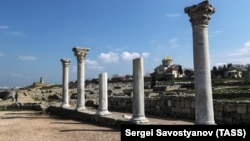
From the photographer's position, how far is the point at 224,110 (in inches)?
510

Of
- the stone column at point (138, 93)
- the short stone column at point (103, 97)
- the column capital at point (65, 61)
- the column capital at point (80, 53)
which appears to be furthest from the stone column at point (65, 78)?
the stone column at point (138, 93)

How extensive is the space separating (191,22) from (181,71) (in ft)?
286

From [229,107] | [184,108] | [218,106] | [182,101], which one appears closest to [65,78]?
[182,101]

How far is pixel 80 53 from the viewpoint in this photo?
58.2 ft

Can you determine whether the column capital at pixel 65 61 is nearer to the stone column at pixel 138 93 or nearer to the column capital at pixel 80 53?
the column capital at pixel 80 53

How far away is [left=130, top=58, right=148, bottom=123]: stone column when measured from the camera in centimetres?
1159

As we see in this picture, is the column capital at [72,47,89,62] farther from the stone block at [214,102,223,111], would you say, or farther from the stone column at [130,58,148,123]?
the stone block at [214,102,223,111]

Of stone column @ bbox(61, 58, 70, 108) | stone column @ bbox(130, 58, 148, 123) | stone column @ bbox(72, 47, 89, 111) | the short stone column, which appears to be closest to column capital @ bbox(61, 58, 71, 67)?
stone column @ bbox(61, 58, 70, 108)

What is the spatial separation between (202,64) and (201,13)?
1.58 meters

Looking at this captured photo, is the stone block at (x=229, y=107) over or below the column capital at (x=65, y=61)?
below

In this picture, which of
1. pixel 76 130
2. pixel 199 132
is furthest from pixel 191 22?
pixel 76 130

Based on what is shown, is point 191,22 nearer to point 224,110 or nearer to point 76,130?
point 224,110

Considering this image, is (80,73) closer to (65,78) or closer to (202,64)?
(65,78)

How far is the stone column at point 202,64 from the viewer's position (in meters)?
9.00
